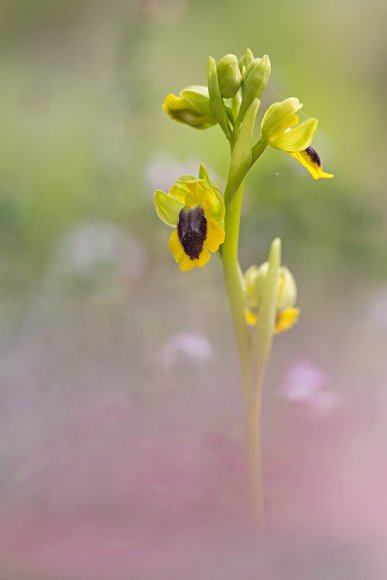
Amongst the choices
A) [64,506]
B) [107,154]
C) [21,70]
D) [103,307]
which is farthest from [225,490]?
[21,70]

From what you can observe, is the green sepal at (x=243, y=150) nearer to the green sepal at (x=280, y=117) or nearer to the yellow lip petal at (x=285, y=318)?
the green sepal at (x=280, y=117)

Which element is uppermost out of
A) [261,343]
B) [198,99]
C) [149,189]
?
[149,189]

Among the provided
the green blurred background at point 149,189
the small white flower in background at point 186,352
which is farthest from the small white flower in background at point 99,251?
the small white flower in background at point 186,352

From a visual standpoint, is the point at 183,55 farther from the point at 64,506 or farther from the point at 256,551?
the point at 256,551

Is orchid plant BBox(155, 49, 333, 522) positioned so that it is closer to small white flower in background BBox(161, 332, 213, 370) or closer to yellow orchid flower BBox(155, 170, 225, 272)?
yellow orchid flower BBox(155, 170, 225, 272)

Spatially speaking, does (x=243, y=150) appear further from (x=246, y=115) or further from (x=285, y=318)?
(x=285, y=318)

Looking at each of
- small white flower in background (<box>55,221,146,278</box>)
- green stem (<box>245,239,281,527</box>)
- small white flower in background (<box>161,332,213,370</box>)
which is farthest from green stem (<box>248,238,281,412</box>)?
small white flower in background (<box>55,221,146,278</box>)

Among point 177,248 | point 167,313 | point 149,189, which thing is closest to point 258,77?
point 177,248
